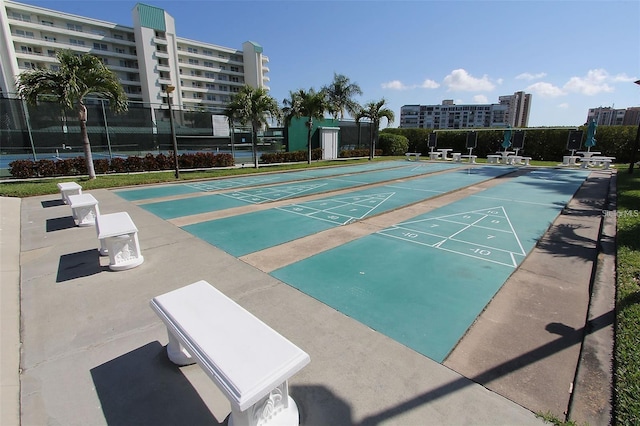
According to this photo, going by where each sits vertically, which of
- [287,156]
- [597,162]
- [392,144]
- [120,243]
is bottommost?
[120,243]

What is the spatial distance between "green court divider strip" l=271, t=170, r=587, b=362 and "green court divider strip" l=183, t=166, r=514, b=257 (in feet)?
5.00

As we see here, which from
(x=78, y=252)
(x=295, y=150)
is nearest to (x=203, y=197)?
(x=78, y=252)

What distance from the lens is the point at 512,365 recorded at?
3328 millimetres

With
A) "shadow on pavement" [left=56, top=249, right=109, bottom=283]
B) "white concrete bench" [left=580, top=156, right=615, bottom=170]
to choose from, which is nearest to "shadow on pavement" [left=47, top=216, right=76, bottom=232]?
"shadow on pavement" [left=56, top=249, right=109, bottom=283]

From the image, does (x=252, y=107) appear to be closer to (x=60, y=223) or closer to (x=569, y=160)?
(x=60, y=223)

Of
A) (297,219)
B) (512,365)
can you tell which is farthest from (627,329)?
(297,219)

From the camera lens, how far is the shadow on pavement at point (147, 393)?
8.75 feet

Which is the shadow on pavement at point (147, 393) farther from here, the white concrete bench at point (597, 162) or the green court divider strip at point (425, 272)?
the white concrete bench at point (597, 162)

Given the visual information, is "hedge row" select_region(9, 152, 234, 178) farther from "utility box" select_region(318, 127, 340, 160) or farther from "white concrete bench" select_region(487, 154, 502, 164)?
"white concrete bench" select_region(487, 154, 502, 164)

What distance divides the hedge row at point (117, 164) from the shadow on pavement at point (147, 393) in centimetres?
1816

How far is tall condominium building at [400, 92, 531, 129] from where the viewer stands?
14600 centimetres

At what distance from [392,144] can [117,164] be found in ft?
95.2

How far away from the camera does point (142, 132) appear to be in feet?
68.0

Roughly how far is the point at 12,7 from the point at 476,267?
73.4 m
